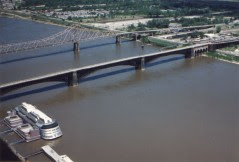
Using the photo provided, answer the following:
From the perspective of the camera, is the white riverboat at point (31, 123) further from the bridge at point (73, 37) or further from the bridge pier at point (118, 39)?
the bridge pier at point (118, 39)

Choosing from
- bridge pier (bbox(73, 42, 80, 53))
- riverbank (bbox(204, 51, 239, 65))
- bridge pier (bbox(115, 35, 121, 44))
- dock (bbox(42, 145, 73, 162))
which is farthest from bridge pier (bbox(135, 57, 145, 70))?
dock (bbox(42, 145, 73, 162))

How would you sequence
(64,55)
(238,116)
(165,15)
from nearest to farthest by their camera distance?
1. (238,116)
2. (64,55)
3. (165,15)

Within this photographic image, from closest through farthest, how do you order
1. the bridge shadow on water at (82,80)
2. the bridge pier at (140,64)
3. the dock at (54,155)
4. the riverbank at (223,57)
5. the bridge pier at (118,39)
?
the dock at (54,155) < the bridge shadow on water at (82,80) < the bridge pier at (140,64) < the riverbank at (223,57) < the bridge pier at (118,39)

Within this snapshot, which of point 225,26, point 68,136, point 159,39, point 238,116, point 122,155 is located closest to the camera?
point 122,155

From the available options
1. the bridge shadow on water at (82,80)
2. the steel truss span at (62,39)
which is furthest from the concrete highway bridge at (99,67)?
the steel truss span at (62,39)

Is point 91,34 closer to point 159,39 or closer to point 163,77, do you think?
point 159,39

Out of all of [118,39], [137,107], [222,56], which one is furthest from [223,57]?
[137,107]

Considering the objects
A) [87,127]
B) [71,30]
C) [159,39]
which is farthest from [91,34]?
[87,127]
